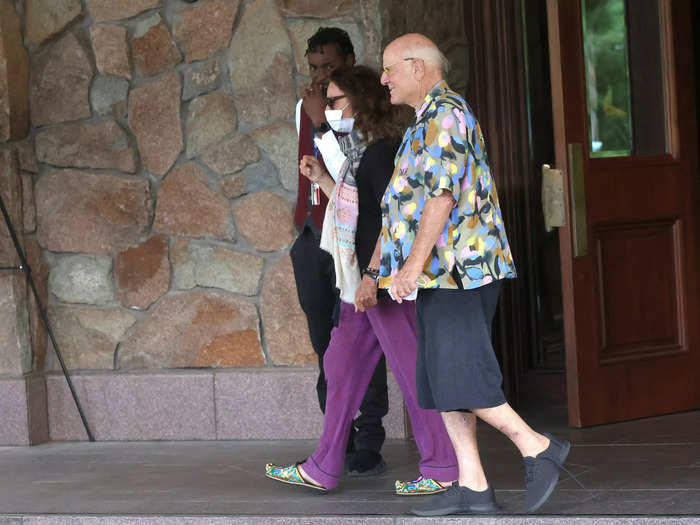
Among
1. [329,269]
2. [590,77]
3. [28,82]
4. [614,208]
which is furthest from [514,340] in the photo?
[28,82]

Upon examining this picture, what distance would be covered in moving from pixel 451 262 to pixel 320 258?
1.07 metres

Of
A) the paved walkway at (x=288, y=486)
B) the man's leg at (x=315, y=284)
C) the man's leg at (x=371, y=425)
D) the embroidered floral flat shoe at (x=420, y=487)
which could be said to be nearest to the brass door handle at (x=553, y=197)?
the paved walkway at (x=288, y=486)

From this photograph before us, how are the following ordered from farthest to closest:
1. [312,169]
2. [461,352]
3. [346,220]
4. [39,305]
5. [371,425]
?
[39,305] < [371,425] < [312,169] < [346,220] < [461,352]

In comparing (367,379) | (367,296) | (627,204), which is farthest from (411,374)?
(627,204)

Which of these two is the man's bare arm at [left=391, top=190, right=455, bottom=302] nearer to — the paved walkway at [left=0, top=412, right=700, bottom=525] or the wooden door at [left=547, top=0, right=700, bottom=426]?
the paved walkway at [left=0, top=412, right=700, bottom=525]

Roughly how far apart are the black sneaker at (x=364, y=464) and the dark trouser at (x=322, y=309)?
0.14 ft

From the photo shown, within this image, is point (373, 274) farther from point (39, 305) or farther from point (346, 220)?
point (39, 305)

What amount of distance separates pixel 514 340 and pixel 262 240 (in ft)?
5.06

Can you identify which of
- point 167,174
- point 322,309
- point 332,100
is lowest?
point 322,309

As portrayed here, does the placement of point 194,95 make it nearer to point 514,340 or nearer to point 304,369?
point 304,369

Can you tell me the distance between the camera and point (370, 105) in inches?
179

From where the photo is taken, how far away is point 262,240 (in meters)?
5.96

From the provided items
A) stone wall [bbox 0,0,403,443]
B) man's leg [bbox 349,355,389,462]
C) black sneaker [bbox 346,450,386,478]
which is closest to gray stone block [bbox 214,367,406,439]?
stone wall [bbox 0,0,403,443]

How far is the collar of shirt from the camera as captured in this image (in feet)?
13.3
